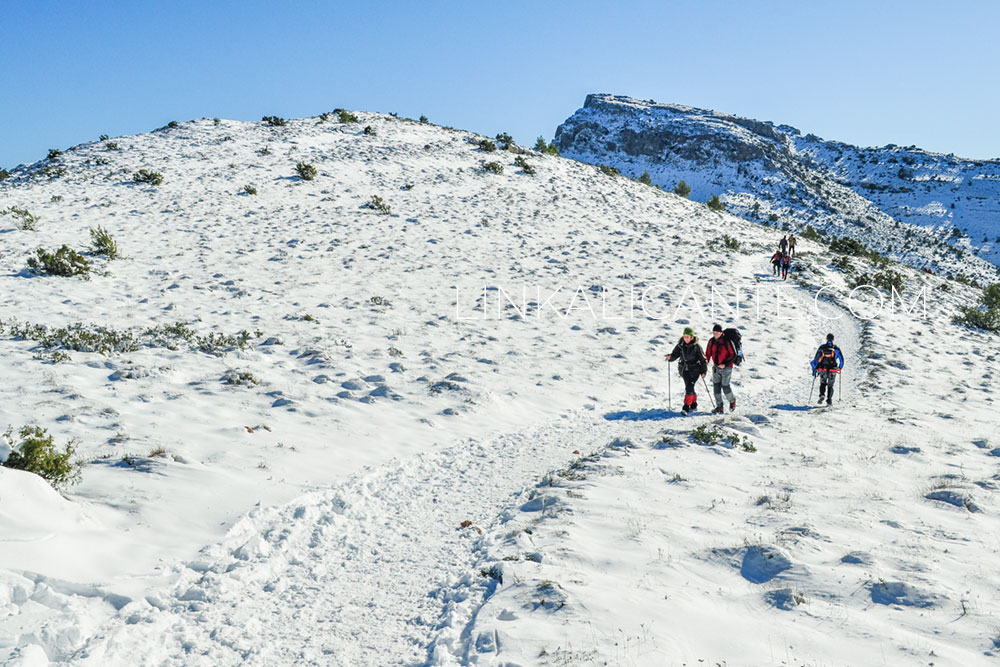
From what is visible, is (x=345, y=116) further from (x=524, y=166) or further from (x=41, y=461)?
(x=41, y=461)

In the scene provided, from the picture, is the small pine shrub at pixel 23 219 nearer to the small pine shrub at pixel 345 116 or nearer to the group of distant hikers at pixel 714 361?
the group of distant hikers at pixel 714 361

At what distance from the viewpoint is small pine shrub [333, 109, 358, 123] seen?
42750 mm

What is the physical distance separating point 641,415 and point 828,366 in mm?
5003

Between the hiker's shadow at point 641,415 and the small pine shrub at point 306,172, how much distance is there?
2545cm

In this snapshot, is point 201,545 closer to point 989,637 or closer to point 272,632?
point 272,632

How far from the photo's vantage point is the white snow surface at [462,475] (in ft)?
14.7

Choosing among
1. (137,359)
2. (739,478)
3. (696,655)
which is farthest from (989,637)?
(137,359)

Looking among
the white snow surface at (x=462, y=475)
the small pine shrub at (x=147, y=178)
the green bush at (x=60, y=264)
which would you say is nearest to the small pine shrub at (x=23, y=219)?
the white snow surface at (x=462, y=475)

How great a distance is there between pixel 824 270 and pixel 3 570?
114 ft

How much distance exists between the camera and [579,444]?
10.2 metres

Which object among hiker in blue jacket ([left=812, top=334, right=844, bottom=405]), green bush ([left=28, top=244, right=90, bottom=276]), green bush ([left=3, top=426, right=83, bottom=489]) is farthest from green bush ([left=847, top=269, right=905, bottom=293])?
green bush ([left=28, top=244, right=90, bottom=276])

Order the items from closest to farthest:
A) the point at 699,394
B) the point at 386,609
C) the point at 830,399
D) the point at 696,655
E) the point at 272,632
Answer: the point at 696,655
the point at 272,632
the point at 386,609
the point at 830,399
the point at 699,394

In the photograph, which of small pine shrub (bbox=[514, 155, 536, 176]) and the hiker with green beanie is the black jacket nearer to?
the hiker with green beanie

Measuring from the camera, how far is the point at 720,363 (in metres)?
12.2
